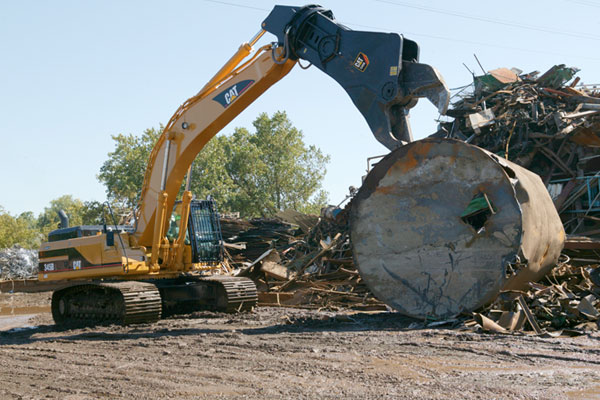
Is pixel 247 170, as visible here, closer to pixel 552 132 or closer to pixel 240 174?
pixel 240 174

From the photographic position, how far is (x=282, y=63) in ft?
31.3

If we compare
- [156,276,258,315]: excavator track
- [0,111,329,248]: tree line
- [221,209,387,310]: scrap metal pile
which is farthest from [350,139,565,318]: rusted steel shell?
[0,111,329,248]: tree line

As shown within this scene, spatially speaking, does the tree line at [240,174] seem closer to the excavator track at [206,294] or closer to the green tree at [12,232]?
the green tree at [12,232]

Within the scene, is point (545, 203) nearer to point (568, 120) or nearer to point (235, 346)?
point (235, 346)

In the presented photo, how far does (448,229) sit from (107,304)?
594 centimetres

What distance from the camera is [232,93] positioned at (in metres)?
10.2

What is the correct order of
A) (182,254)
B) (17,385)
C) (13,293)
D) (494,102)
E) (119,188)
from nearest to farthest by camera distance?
(17,385) → (182,254) → (494,102) → (13,293) → (119,188)

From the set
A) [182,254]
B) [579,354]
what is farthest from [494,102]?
[579,354]

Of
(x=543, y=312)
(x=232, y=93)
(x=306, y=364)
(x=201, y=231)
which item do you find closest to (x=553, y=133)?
(x=543, y=312)

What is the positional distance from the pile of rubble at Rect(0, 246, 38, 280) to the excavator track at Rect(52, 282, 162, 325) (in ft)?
63.2

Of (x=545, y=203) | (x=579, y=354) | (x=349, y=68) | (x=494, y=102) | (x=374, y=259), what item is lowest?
(x=579, y=354)

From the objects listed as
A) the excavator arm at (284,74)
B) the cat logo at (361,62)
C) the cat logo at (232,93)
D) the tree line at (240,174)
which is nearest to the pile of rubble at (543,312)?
the excavator arm at (284,74)

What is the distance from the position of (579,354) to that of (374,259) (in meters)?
3.66

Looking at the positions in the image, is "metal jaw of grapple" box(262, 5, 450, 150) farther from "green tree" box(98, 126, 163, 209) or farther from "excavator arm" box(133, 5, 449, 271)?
"green tree" box(98, 126, 163, 209)
